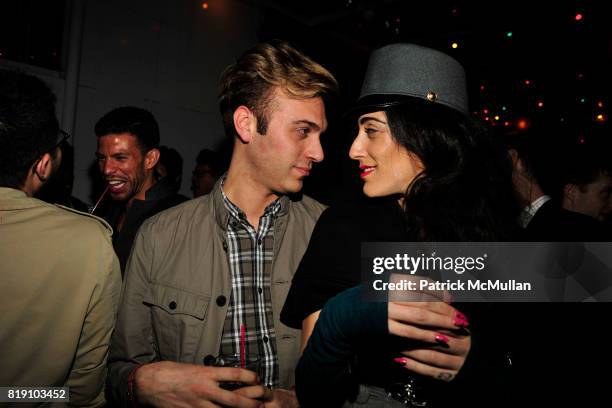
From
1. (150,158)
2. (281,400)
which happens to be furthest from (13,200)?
(150,158)

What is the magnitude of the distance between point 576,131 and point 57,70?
25.9ft

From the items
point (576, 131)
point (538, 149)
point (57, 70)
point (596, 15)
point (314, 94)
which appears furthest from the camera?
point (57, 70)

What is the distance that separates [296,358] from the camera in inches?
86.7

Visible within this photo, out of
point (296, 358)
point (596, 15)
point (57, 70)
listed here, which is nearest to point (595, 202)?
point (596, 15)

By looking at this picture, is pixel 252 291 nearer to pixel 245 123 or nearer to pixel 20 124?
pixel 245 123

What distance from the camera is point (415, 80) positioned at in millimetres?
1885

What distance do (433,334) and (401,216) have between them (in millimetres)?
593

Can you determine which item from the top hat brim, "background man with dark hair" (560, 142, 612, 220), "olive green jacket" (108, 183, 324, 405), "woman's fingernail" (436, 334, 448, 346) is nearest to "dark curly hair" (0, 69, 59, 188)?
"olive green jacket" (108, 183, 324, 405)

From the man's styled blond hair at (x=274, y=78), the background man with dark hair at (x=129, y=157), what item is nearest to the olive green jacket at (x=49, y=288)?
the man's styled blond hair at (x=274, y=78)

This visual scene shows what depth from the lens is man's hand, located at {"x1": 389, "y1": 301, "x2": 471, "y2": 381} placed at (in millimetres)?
1344

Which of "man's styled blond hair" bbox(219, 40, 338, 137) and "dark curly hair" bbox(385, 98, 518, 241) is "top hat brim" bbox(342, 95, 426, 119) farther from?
"man's styled blond hair" bbox(219, 40, 338, 137)

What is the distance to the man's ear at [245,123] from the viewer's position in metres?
2.57

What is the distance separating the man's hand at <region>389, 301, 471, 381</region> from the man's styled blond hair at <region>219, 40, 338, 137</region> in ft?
5.05

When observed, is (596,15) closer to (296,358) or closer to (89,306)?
(296,358)
